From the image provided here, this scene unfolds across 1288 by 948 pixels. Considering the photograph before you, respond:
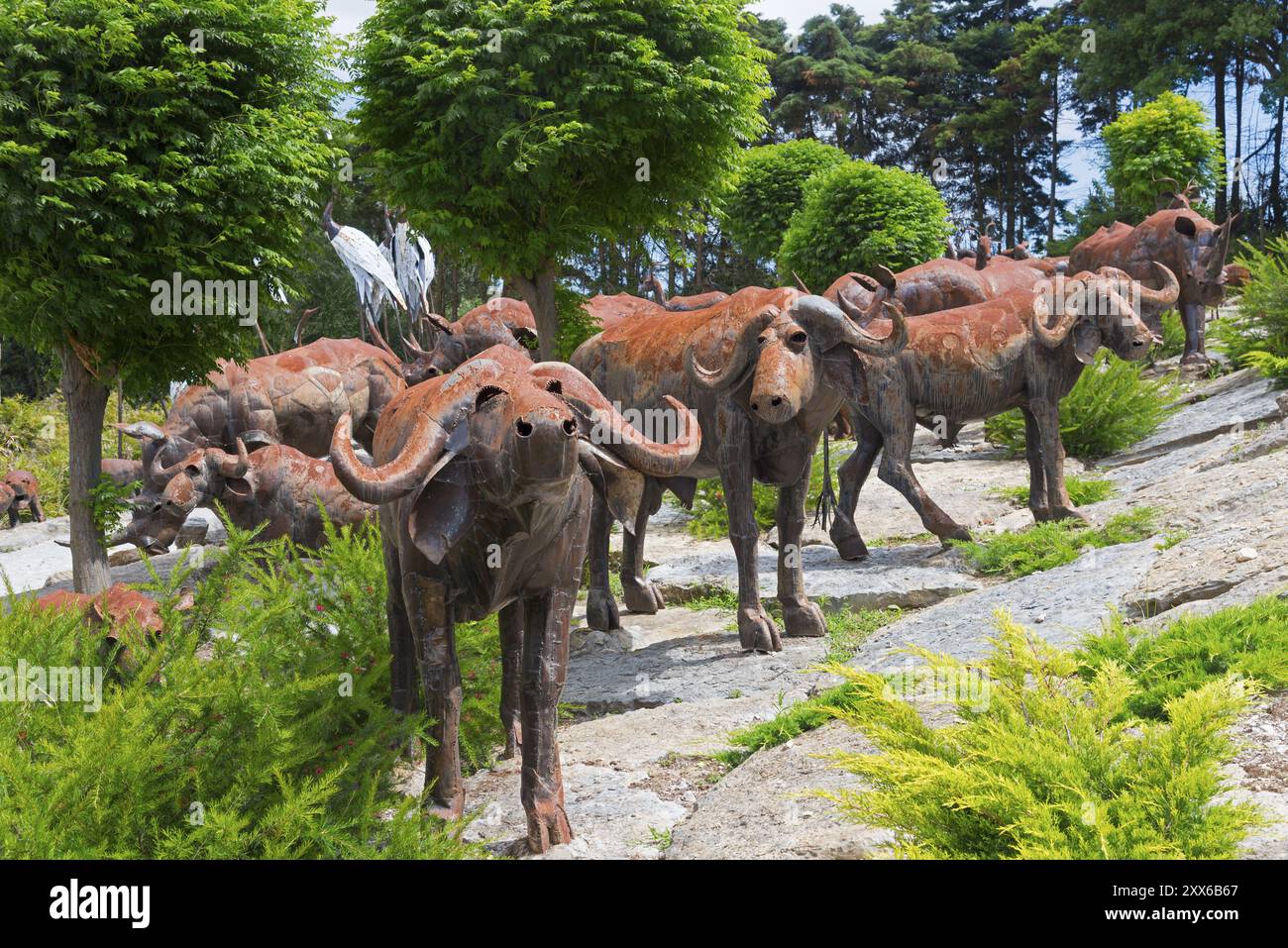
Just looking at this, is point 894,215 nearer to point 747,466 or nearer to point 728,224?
point 728,224

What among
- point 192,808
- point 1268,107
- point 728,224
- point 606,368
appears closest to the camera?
point 192,808

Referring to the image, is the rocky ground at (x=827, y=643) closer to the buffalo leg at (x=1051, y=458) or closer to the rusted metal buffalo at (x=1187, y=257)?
the buffalo leg at (x=1051, y=458)

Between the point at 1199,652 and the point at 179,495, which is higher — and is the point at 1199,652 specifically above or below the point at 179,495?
below

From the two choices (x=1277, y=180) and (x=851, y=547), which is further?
(x=1277, y=180)

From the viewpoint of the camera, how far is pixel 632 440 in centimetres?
458

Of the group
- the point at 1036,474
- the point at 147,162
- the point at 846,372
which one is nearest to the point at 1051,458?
the point at 1036,474

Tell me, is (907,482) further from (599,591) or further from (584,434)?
(584,434)

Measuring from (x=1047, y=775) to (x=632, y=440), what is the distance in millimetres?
1933

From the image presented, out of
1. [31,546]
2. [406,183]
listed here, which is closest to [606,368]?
[406,183]

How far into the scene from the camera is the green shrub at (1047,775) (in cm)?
334

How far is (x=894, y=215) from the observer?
1867 centimetres

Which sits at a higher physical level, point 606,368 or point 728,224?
point 728,224

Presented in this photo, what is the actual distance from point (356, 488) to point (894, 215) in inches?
625

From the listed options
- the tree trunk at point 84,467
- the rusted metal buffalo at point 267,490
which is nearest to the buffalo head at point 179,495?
the rusted metal buffalo at point 267,490
